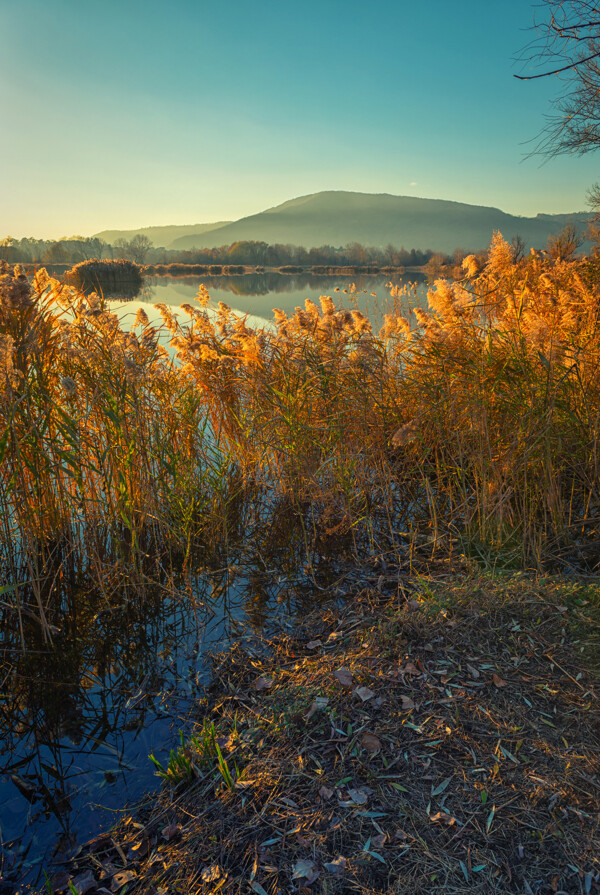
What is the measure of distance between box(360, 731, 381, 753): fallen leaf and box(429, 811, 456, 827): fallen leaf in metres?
0.36

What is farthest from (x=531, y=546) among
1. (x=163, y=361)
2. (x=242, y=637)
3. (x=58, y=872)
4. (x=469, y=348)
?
(x=163, y=361)

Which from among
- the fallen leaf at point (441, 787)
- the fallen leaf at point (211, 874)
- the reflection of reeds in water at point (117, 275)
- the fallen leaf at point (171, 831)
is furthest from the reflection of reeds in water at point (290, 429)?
the reflection of reeds in water at point (117, 275)

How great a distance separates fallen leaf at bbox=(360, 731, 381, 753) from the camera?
214cm

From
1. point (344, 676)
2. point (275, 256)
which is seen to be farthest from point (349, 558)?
point (275, 256)

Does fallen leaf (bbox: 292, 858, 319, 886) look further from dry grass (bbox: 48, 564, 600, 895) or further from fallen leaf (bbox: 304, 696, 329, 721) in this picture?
fallen leaf (bbox: 304, 696, 329, 721)

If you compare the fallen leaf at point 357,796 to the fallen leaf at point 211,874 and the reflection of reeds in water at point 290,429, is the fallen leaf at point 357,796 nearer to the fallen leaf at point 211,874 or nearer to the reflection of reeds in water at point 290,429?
the fallen leaf at point 211,874

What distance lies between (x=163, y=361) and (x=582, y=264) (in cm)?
881

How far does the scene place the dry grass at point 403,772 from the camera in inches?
65.8

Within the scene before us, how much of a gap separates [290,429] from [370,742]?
285 cm

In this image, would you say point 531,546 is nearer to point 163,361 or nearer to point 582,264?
point 163,361

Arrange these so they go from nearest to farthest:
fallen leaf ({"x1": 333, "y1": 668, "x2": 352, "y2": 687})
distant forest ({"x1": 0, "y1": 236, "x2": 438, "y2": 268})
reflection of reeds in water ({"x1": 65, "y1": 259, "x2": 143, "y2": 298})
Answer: fallen leaf ({"x1": 333, "y1": 668, "x2": 352, "y2": 687}) → reflection of reeds in water ({"x1": 65, "y1": 259, "x2": 143, "y2": 298}) → distant forest ({"x1": 0, "y1": 236, "x2": 438, "y2": 268})

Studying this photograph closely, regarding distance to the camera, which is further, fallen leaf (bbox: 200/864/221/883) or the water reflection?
the water reflection

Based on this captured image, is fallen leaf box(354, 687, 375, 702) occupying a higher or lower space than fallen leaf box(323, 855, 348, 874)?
lower

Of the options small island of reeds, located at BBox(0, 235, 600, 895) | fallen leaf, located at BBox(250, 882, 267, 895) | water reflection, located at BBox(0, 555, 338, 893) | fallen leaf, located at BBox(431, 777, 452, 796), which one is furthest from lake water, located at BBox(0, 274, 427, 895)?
fallen leaf, located at BBox(431, 777, 452, 796)
